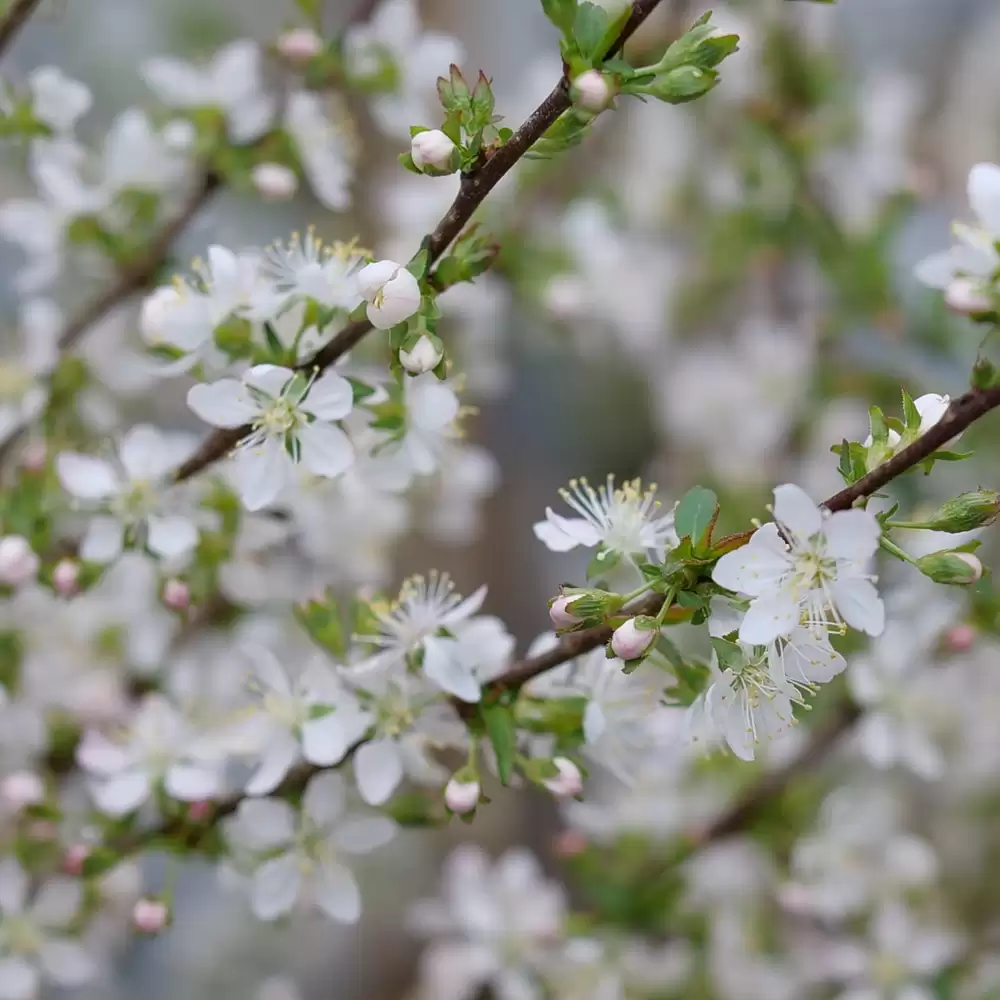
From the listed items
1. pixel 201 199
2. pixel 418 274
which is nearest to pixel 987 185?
pixel 418 274

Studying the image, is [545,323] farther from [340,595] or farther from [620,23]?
[620,23]

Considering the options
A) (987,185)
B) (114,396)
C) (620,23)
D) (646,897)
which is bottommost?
(646,897)

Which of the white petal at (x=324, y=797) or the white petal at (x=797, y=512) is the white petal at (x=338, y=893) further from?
the white petal at (x=797, y=512)

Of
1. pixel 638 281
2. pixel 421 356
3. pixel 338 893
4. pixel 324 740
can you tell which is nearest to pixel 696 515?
pixel 421 356

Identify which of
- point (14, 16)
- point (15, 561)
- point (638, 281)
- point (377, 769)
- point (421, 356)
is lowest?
point (377, 769)

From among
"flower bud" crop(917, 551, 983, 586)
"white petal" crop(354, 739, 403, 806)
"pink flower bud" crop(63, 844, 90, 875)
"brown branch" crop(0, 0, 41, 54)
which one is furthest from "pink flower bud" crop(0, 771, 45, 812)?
"flower bud" crop(917, 551, 983, 586)

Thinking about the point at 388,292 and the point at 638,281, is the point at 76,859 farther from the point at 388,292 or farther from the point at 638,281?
the point at 638,281
